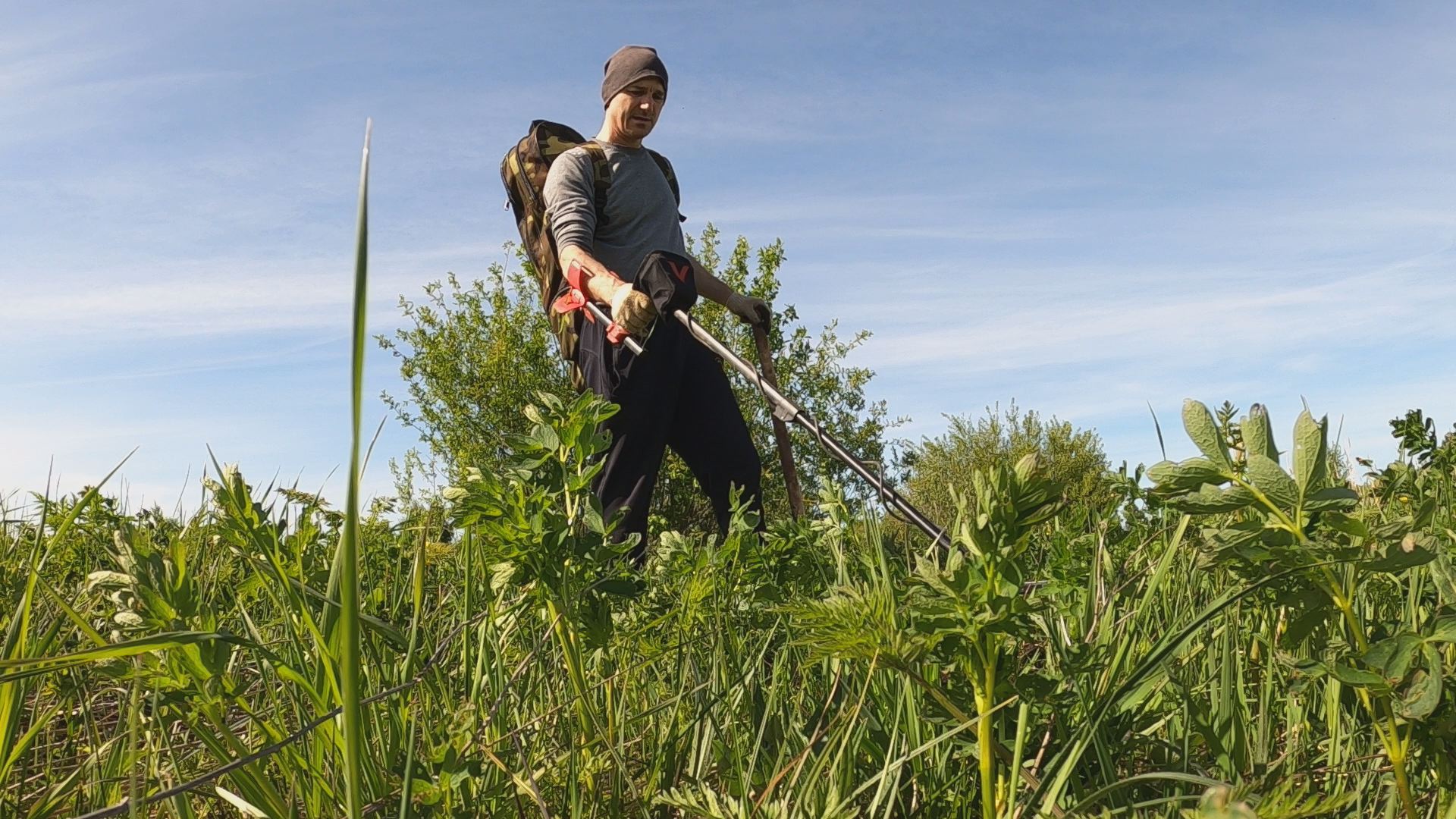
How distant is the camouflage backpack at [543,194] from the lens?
6.05 metres

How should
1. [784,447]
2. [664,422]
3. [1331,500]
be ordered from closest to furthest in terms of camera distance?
[1331,500], [784,447], [664,422]

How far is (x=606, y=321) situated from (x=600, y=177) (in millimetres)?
988

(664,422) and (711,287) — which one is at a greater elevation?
(711,287)

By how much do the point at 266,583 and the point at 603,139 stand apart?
487 centimetres

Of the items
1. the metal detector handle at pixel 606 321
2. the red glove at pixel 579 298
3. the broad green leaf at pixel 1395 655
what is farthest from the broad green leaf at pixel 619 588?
the red glove at pixel 579 298

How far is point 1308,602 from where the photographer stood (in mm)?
1330

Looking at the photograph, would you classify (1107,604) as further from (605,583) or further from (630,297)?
(630,297)

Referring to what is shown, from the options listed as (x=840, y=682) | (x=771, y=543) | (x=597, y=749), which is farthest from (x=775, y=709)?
(x=771, y=543)

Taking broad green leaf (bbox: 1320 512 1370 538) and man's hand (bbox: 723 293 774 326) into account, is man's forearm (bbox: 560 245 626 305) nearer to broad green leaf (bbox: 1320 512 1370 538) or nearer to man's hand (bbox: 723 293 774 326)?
man's hand (bbox: 723 293 774 326)

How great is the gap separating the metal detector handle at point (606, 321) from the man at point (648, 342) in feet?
0.19

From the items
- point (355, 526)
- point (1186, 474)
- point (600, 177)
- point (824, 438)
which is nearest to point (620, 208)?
point (600, 177)

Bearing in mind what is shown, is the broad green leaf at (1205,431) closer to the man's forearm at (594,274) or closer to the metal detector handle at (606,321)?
the metal detector handle at (606,321)

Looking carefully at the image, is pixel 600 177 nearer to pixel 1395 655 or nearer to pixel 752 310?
pixel 752 310

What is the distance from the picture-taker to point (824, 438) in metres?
4.24
